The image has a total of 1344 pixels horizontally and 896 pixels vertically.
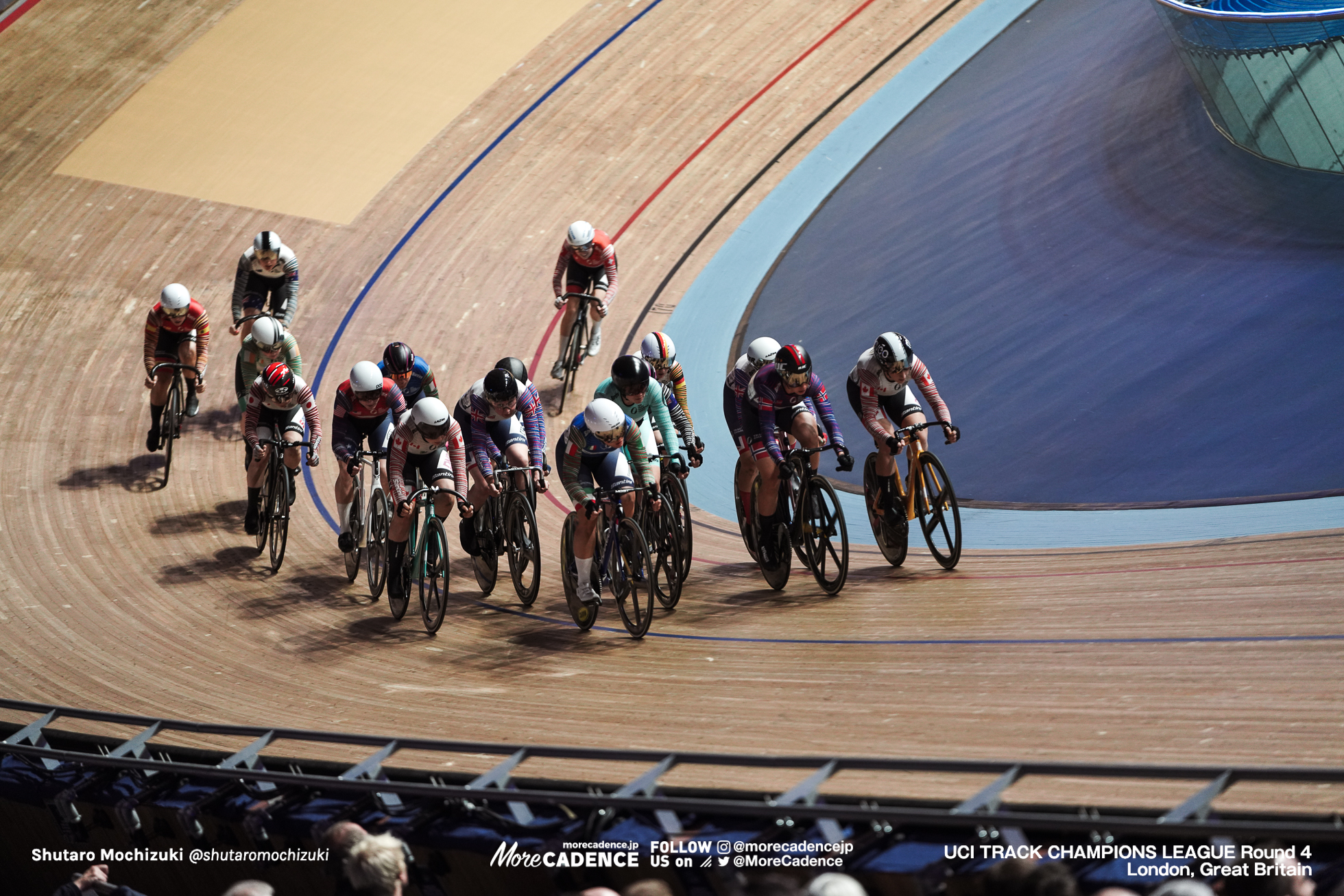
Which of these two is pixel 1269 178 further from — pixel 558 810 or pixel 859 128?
pixel 558 810

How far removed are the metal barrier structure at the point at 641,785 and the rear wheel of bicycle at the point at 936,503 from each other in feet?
6.98

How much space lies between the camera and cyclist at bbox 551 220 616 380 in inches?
341

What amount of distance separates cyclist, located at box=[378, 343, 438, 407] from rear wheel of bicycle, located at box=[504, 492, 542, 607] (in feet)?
3.15

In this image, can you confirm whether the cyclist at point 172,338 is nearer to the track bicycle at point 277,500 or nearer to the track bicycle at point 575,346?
the track bicycle at point 277,500

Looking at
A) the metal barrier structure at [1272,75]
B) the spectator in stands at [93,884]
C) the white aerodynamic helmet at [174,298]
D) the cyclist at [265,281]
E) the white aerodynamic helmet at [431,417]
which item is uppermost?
the metal barrier structure at [1272,75]

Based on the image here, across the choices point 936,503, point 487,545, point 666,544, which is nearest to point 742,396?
point 666,544

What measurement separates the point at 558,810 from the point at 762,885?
136 centimetres

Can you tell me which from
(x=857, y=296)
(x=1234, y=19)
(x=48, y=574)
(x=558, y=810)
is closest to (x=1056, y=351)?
(x=857, y=296)

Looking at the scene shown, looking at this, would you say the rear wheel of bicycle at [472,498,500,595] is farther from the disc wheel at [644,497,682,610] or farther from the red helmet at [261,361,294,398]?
the red helmet at [261,361,294,398]

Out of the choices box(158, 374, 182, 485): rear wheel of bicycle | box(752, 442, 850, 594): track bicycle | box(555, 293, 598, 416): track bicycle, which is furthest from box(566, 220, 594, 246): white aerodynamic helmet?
box(752, 442, 850, 594): track bicycle

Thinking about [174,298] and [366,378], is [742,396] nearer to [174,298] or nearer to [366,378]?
[366,378]

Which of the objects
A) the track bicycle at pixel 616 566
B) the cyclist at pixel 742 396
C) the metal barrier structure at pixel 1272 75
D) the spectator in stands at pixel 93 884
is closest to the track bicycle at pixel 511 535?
the track bicycle at pixel 616 566

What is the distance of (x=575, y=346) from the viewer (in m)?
9.16

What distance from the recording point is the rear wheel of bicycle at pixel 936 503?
601cm
